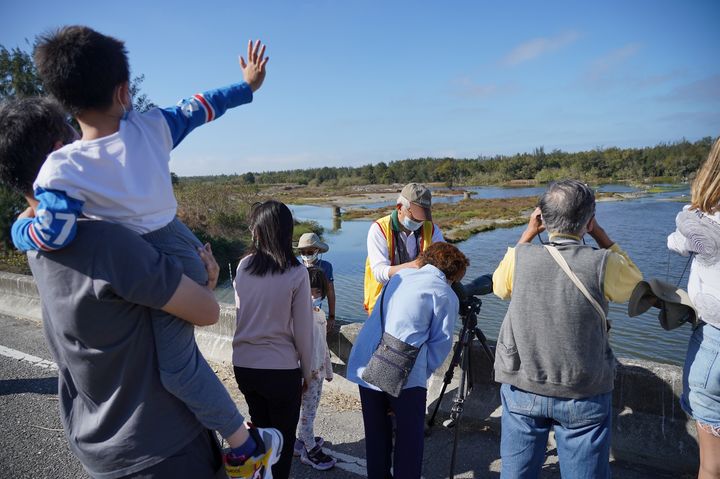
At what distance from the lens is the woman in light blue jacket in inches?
102

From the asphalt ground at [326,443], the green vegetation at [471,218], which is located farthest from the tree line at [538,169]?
the asphalt ground at [326,443]

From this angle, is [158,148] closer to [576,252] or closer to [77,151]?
[77,151]

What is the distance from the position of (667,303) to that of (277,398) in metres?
2.10

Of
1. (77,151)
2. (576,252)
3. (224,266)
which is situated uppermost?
(77,151)

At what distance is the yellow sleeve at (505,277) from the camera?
2.35 metres

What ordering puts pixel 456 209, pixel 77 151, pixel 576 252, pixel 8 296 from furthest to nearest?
pixel 456 209, pixel 8 296, pixel 576 252, pixel 77 151

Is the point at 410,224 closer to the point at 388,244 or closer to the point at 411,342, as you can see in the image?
the point at 388,244

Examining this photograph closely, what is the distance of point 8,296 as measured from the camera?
7.35 m

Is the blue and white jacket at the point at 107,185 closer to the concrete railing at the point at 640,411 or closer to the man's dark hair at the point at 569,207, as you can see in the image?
the man's dark hair at the point at 569,207

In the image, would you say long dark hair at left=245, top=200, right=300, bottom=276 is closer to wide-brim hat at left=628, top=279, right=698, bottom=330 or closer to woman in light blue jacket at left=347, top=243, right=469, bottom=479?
woman in light blue jacket at left=347, top=243, right=469, bottom=479

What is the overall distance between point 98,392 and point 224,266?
753 inches

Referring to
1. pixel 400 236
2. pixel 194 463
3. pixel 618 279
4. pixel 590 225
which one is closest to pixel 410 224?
pixel 400 236

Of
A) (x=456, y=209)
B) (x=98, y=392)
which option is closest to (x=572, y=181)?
(x=98, y=392)

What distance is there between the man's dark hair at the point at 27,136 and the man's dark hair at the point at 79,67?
0.31ft
